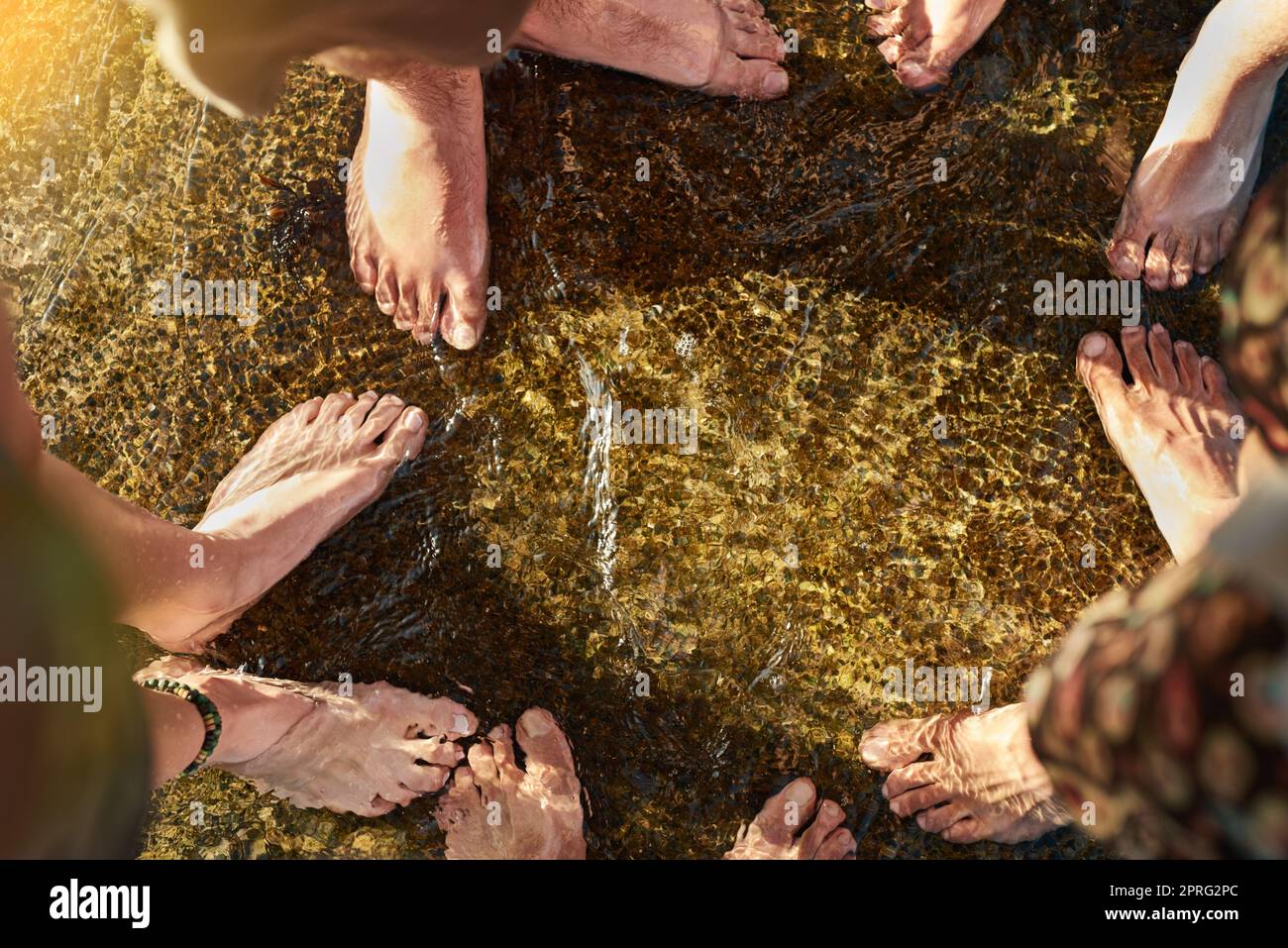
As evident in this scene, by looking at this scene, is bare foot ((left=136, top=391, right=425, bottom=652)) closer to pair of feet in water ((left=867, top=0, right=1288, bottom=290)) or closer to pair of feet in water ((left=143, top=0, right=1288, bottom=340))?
pair of feet in water ((left=143, top=0, right=1288, bottom=340))

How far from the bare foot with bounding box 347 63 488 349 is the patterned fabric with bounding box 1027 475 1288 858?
157cm

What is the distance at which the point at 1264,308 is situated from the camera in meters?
1.06

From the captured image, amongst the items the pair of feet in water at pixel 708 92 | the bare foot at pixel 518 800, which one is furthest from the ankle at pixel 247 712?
the pair of feet in water at pixel 708 92

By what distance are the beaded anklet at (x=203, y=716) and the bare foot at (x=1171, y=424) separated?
192 cm

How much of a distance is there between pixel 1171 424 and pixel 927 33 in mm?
993

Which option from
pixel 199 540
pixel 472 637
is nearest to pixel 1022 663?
pixel 472 637

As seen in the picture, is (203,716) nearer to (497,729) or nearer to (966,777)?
(497,729)

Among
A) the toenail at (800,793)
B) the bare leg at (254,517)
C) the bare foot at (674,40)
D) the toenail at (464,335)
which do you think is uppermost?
the bare foot at (674,40)

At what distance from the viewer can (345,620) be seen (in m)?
2.18

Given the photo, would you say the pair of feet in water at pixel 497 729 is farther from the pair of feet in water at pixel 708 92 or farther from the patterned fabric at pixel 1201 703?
the patterned fabric at pixel 1201 703

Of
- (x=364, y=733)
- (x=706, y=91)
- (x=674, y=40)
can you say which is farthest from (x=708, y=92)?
(x=364, y=733)

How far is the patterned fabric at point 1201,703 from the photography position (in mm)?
719

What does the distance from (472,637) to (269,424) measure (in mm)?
697
